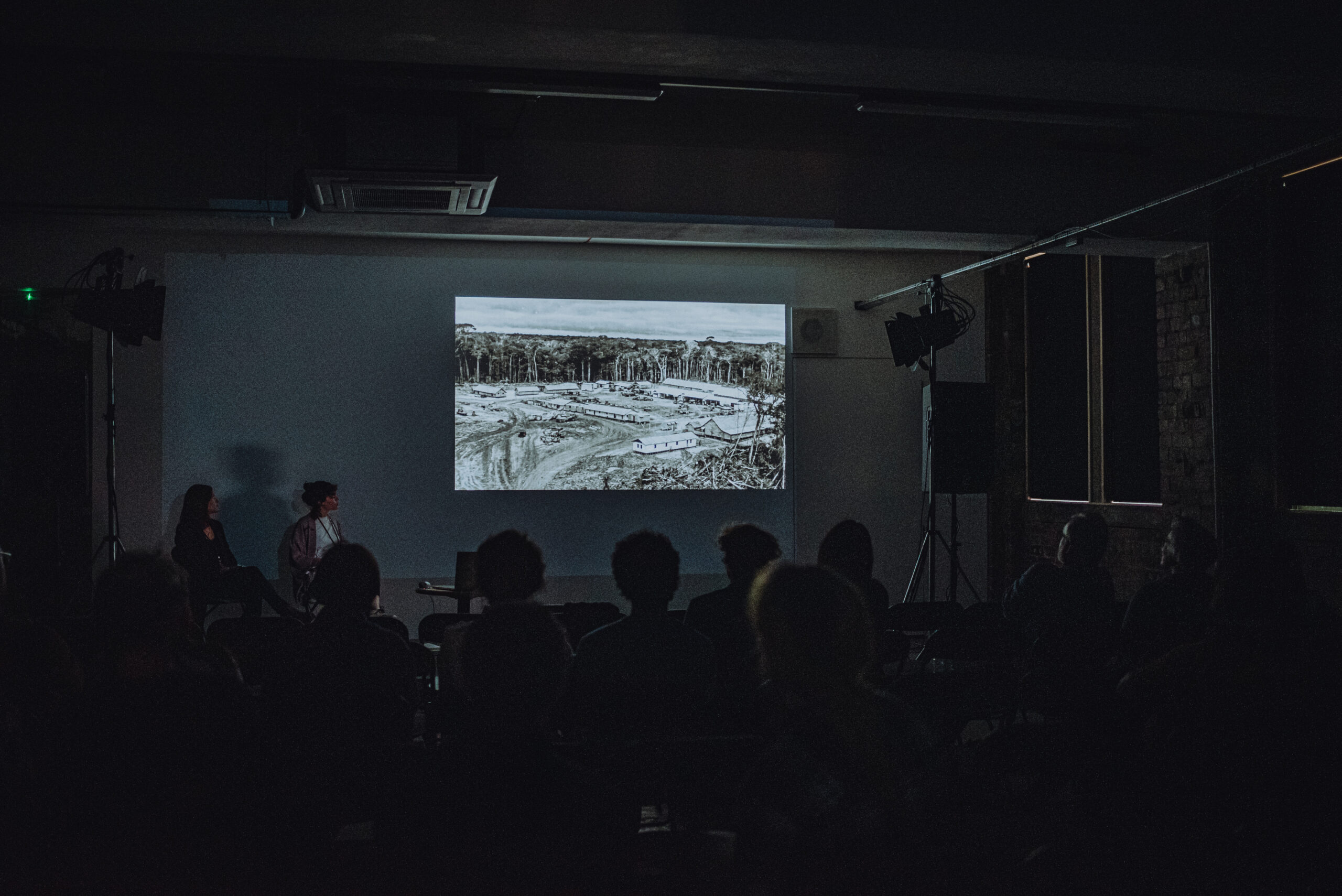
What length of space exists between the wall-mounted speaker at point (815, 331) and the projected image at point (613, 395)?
0.68ft

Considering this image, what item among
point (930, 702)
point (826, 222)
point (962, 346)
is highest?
point (826, 222)

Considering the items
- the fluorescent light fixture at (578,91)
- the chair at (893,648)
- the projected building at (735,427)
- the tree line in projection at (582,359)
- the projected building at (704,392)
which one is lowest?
the chair at (893,648)

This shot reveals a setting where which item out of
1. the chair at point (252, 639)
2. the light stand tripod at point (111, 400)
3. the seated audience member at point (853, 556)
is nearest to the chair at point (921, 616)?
the seated audience member at point (853, 556)

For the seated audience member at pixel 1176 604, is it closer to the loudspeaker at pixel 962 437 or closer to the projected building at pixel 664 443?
the loudspeaker at pixel 962 437

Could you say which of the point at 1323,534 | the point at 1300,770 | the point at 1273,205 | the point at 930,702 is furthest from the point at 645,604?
the point at 1273,205

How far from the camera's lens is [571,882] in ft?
5.19

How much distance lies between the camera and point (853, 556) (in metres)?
4.16

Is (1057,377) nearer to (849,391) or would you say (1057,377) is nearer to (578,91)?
(849,391)

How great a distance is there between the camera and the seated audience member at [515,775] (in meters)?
1.76

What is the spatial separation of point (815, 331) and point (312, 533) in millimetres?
3848

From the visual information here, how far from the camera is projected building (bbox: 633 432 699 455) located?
734 centimetres

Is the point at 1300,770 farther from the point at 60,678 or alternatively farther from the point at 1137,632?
the point at 60,678

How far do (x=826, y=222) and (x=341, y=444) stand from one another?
142 inches

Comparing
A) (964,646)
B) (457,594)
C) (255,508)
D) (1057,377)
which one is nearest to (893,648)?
(964,646)
